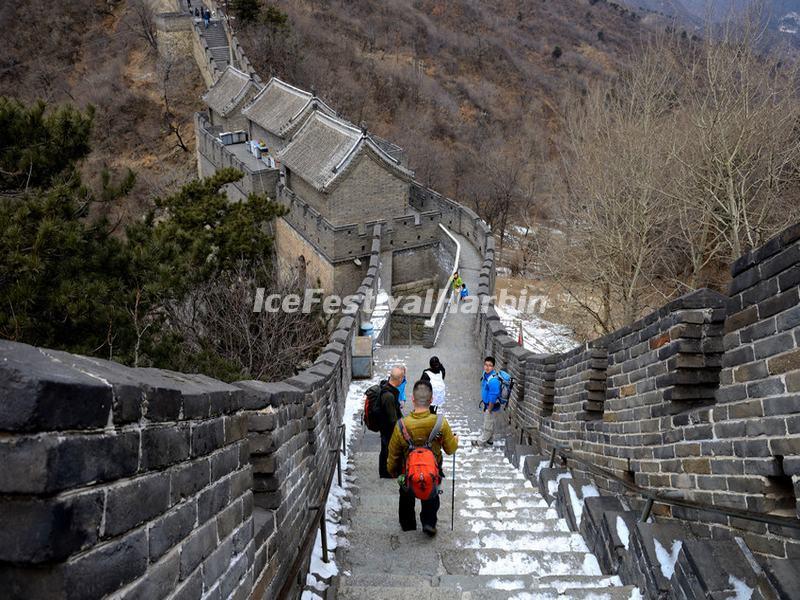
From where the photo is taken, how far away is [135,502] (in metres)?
1.94

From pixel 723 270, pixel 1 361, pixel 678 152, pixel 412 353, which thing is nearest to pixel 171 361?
pixel 412 353

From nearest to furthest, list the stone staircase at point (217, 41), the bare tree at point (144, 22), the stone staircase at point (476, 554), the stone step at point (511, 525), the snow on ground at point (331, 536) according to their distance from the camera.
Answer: the stone staircase at point (476, 554)
the snow on ground at point (331, 536)
the stone step at point (511, 525)
the stone staircase at point (217, 41)
the bare tree at point (144, 22)

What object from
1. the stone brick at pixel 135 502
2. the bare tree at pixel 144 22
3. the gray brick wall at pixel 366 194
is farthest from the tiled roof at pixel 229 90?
the stone brick at pixel 135 502

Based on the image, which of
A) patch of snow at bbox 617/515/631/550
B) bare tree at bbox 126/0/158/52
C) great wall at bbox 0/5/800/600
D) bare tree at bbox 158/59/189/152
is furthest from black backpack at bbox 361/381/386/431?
bare tree at bbox 126/0/158/52

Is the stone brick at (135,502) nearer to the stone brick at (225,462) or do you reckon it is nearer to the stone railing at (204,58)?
the stone brick at (225,462)

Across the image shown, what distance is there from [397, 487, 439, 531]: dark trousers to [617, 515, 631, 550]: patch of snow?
1.37 metres

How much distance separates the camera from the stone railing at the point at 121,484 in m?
1.57

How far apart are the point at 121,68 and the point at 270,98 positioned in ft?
60.1

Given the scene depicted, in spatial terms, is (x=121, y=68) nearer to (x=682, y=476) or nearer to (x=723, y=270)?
(x=723, y=270)

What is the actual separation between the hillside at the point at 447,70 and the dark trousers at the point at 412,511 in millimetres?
31451

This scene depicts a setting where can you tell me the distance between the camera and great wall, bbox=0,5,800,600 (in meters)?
1.65

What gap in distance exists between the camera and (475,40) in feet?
204

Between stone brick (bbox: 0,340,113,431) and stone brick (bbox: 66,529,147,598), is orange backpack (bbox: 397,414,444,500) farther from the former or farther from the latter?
stone brick (bbox: 0,340,113,431)

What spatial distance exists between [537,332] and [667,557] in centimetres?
1979
